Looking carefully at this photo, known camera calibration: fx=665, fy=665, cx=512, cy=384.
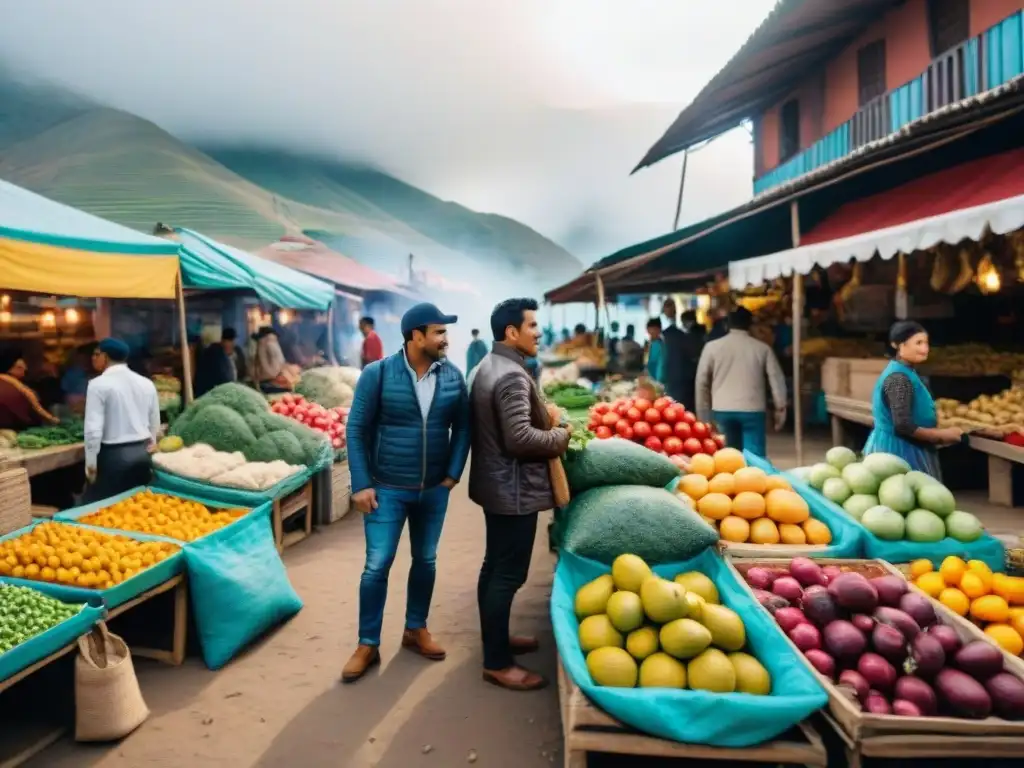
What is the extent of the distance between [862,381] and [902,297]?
5.62 ft

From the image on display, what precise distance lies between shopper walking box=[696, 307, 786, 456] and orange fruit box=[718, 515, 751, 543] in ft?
8.46

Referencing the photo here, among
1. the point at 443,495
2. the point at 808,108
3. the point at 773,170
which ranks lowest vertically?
the point at 443,495

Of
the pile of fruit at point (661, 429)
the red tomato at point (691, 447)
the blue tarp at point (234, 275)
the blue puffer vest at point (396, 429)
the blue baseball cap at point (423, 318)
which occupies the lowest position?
the red tomato at point (691, 447)

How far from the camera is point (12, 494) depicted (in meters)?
4.71

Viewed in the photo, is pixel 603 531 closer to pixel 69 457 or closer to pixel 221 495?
pixel 221 495

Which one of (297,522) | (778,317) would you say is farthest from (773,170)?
(297,522)

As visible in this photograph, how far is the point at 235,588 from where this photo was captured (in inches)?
145

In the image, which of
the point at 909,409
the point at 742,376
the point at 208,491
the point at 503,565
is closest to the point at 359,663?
the point at 503,565

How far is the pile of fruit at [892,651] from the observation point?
2104 millimetres

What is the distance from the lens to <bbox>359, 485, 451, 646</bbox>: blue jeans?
341 cm

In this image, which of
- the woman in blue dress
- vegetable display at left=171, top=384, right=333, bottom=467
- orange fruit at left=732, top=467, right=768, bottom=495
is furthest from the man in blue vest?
the woman in blue dress

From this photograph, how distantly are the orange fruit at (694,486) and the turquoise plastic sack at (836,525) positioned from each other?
595 millimetres

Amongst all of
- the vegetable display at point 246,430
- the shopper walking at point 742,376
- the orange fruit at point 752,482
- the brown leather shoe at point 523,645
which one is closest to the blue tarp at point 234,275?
the vegetable display at point 246,430

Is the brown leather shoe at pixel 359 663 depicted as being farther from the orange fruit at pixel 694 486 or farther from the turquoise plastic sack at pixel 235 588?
the orange fruit at pixel 694 486
